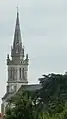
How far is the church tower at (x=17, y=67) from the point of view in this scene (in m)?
163

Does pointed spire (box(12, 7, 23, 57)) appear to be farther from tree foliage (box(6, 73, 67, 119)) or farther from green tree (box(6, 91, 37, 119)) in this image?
green tree (box(6, 91, 37, 119))

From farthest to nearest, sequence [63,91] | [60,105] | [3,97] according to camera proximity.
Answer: [3,97], [63,91], [60,105]

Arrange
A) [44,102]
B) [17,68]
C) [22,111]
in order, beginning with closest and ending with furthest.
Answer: [22,111]
[44,102]
[17,68]

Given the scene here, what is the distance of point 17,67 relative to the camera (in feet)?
538

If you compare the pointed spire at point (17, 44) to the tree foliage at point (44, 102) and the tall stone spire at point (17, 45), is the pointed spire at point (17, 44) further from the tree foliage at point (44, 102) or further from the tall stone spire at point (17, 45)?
the tree foliage at point (44, 102)

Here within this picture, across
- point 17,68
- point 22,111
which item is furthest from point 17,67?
point 22,111

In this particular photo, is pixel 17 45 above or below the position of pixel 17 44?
below

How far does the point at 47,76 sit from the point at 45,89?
1953 millimetres

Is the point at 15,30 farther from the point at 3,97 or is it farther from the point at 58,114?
the point at 58,114

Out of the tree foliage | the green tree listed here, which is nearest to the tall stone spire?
the tree foliage

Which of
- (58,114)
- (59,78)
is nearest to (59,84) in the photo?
(59,78)

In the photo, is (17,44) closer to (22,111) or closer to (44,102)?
(44,102)

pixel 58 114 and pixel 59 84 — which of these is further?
pixel 59 84

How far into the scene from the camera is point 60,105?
227 ft
